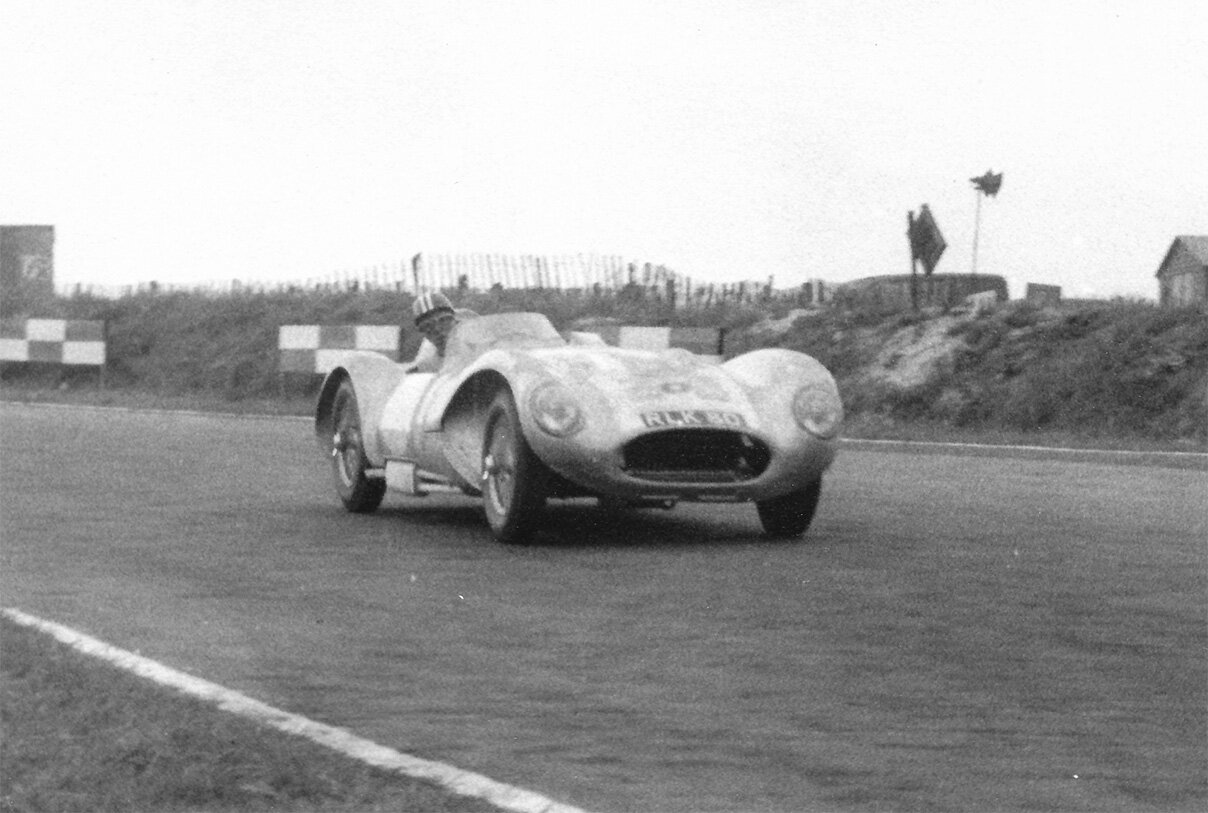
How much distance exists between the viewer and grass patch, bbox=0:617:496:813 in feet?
15.5

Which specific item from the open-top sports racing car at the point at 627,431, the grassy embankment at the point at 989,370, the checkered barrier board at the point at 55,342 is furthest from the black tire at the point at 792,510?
the checkered barrier board at the point at 55,342

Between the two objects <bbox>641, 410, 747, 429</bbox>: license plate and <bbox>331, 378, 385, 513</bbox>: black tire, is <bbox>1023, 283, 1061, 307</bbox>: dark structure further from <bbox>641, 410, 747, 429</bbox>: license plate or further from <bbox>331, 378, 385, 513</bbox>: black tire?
<bbox>641, 410, 747, 429</bbox>: license plate

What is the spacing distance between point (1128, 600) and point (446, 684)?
3007 mm

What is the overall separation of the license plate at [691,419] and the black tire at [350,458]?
99.5 inches

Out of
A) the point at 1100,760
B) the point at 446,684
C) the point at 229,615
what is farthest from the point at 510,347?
the point at 1100,760

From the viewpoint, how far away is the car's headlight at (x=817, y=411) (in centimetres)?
1065

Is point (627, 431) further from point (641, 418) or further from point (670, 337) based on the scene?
point (670, 337)

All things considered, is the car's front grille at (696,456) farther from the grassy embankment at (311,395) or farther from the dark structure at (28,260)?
the dark structure at (28,260)

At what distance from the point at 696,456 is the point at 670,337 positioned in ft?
36.2

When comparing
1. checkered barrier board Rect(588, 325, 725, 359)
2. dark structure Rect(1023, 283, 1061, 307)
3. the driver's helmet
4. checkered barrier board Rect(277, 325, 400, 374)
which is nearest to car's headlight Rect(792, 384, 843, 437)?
the driver's helmet

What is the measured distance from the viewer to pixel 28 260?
52.5m

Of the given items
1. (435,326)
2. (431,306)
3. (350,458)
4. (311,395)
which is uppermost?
(431,306)

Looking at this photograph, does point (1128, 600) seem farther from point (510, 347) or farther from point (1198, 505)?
point (1198, 505)

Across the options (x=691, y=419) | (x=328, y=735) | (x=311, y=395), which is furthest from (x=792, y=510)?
(x=311, y=395)
